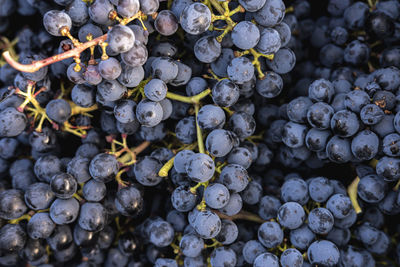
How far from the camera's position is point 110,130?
1.33 m

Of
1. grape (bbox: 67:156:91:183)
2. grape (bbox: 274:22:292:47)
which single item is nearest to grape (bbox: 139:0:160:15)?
grape (bbox: 274:22:292:47)

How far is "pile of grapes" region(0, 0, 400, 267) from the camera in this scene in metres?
1.14

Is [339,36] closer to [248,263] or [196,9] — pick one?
[196,9]

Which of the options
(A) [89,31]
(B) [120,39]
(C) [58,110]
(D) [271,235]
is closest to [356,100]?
(D) [271,235]

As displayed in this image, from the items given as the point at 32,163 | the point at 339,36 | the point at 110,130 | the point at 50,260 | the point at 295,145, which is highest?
the point at 339,36

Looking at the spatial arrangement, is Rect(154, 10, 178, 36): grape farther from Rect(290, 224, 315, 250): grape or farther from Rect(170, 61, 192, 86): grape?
Rect(290, 224, 315, 250): grape

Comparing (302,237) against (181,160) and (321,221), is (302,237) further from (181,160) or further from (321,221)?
(181,160)

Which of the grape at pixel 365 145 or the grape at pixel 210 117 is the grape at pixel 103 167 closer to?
the grape at pixel 210 117

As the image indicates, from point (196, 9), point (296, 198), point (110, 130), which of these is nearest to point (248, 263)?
point (296, 198)

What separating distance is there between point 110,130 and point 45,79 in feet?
0.89

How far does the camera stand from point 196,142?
1267mm

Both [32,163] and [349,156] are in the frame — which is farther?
[32,163]

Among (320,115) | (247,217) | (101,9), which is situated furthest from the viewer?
(247,217)

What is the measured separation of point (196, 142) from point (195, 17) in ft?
1.29
